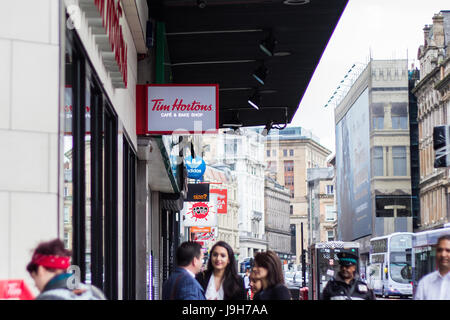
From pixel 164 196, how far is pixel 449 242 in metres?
20.3

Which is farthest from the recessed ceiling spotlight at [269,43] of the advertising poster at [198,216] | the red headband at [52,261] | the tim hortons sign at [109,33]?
the advertising poster at [198,216]

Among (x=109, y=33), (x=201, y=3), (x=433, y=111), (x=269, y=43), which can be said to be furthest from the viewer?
(x=433, y=111)

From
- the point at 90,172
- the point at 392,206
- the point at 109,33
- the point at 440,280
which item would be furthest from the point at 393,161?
the point at 440,280

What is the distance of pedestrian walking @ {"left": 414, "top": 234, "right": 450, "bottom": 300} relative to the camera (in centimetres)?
680

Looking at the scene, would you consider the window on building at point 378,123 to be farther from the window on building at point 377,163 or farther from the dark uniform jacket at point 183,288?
the dark uniform jacket at point 183,288

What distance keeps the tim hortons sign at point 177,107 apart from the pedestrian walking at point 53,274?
880 centimetres

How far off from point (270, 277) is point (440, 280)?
4.11ft

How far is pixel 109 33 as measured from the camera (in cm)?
930

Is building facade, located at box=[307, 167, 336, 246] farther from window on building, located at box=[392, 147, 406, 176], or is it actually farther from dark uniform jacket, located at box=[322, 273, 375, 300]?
dark uniform jacket, located at box=[322, 273, 375, 300]

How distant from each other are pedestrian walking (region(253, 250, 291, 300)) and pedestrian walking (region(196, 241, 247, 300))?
670mm

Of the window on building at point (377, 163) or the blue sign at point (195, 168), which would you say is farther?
the window on building at point (377, 163)

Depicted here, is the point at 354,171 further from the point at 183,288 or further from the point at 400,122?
the point at 183,288

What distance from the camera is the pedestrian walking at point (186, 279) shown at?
23.9ft

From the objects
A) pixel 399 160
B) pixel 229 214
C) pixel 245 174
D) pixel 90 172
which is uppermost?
pixel 245 174
